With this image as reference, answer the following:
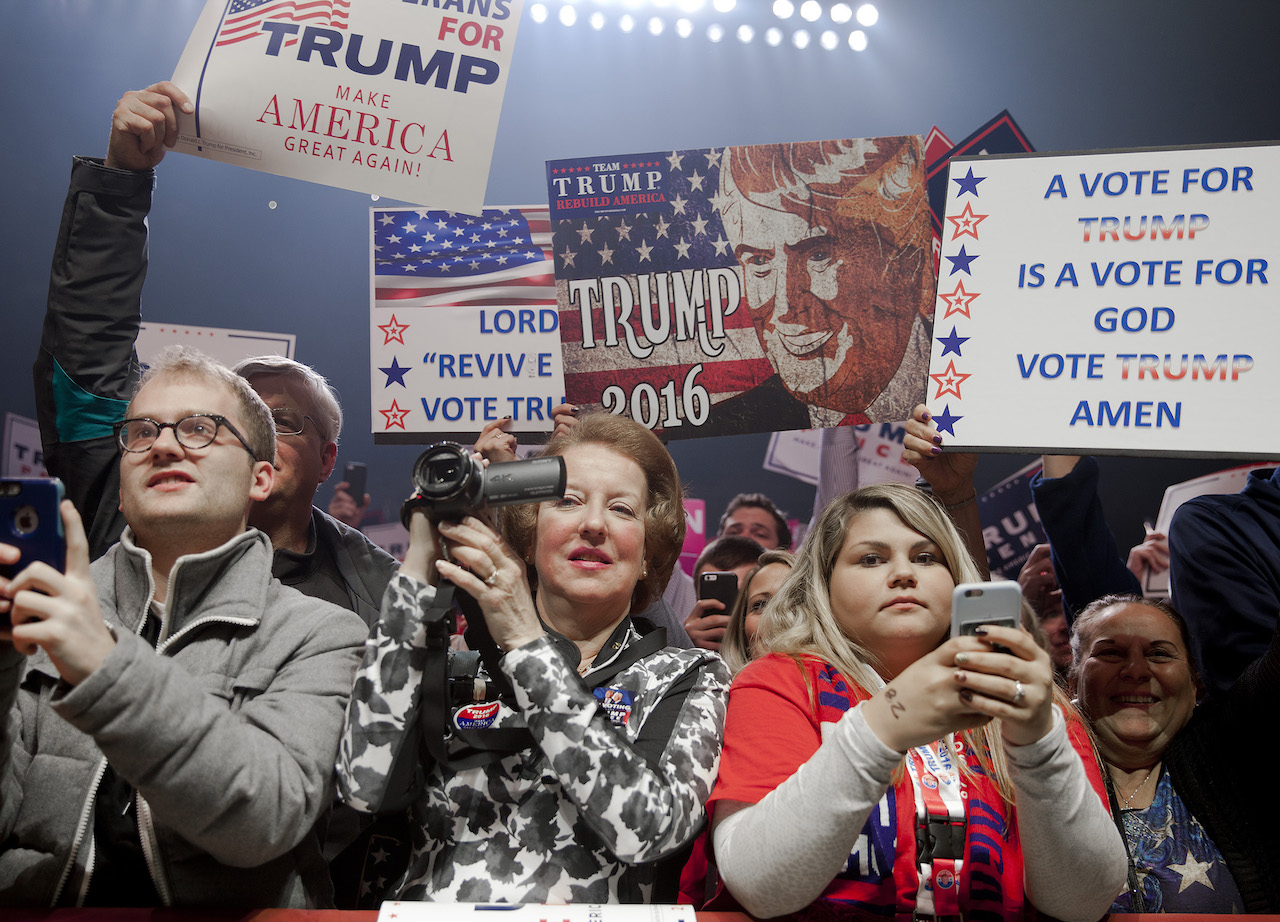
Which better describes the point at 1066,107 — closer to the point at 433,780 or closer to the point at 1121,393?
the point at 1121,393

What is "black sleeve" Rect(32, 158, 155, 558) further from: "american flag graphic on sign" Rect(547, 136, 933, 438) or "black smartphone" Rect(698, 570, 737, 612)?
"black smartphone" Rect(698, 570, 737, 612)

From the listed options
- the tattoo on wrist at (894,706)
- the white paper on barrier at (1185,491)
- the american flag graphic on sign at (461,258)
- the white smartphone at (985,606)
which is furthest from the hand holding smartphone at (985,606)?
the white paper on barrier at (1185,491)

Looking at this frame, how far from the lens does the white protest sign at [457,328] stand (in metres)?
3.05

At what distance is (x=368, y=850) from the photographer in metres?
1.61

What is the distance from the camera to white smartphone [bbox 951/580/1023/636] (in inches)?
49.8

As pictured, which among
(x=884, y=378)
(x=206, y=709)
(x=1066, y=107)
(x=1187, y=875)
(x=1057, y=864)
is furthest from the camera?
(x=1066, y=107)

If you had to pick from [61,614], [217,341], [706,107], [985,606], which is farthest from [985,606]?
[706,107]

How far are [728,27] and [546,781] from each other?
15.8 ft

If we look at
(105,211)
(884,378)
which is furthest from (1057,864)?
(105,211)

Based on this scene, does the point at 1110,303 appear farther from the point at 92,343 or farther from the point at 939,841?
the point at 92,343

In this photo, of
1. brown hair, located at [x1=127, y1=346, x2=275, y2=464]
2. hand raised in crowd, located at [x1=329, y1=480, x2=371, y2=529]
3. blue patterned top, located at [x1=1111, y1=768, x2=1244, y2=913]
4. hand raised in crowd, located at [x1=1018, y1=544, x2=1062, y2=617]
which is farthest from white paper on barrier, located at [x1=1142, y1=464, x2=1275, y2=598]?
hand raised in crowd, located at [x1=329, y1=480, x2=371, y2=529]

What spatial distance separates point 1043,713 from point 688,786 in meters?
0.51

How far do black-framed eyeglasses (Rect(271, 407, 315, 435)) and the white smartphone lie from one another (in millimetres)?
1734

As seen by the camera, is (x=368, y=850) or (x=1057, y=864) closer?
(x=1057, y=864)
